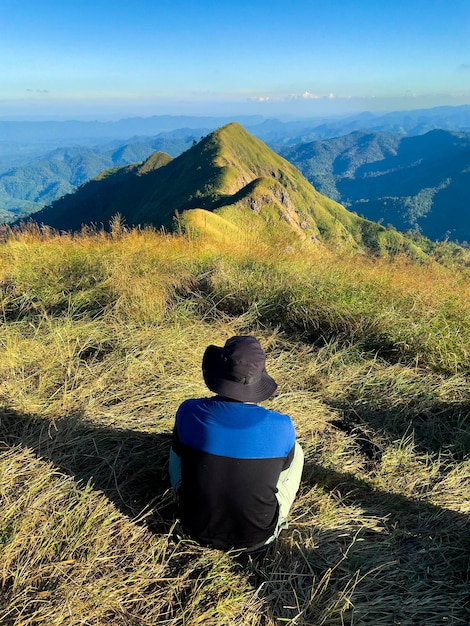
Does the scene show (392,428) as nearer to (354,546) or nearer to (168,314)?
(354,546)

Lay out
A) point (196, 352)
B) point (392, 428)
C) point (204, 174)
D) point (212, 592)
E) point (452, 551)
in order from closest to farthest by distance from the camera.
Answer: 1. point (212, 592)
2. point (452, 551)
3. point (392, 428)
4. point (196, 352)
5. point (204, 174)

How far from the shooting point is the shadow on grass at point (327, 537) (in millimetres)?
2049

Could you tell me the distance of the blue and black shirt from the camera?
208 centimetres

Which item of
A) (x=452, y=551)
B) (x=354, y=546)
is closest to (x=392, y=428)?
(x=452, y=551)

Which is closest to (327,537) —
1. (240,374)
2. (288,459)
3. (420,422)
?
(288,459)

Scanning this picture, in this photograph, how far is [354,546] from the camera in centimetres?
244

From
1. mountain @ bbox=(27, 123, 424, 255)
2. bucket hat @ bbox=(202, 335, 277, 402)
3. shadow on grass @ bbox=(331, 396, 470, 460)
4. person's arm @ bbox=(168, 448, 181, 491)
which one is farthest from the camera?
mountain @ bbox=(27, 123, 424, 255)

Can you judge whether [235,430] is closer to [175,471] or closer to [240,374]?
[240,374]

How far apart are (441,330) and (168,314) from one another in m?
3.47

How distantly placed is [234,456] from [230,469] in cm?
7

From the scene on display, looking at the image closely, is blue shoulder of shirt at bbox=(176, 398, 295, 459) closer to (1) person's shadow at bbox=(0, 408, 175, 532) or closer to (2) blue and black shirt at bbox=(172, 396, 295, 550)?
(2) blue and black shirt at bbox=(172, 396, 295, 550)

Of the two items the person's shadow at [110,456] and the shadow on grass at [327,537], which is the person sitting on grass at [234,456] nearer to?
the shadow on grass at [327,537]

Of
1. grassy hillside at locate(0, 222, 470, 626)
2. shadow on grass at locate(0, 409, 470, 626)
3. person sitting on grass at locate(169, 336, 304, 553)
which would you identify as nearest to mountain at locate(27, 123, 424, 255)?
grassy hillside at locate(0, 222, 470, 626)

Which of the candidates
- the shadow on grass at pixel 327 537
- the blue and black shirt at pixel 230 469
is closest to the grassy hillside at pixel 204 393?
the shadow on grass at pixel 327 537
